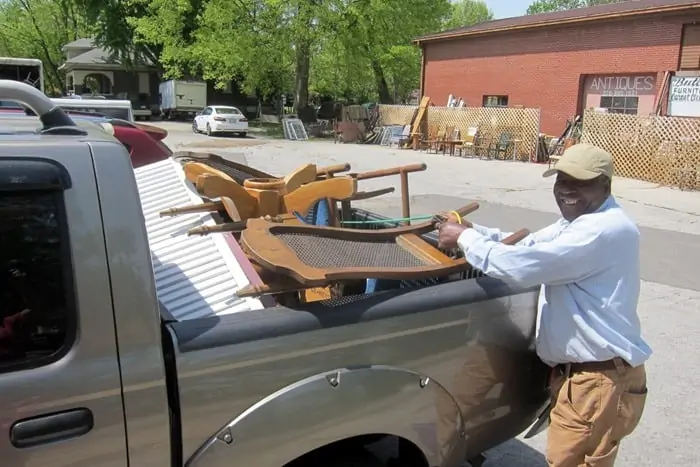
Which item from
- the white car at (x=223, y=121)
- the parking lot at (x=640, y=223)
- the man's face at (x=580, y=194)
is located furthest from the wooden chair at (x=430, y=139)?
the man's face at (x=580, y=194)

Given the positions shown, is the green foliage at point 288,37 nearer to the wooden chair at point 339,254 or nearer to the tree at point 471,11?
the wooden chair at point 339,254

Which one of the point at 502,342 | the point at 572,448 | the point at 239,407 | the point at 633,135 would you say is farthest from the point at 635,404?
the point at 633,135

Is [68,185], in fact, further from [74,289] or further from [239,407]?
[239,407]

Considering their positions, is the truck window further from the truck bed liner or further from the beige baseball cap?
the beige baseball cap

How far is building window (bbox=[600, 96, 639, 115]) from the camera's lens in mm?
22406

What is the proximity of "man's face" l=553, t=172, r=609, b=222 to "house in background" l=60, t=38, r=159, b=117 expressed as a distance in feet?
161

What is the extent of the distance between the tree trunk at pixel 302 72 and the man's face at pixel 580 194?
29.4 m

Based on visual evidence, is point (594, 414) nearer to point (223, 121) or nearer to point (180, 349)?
point (180, 349)

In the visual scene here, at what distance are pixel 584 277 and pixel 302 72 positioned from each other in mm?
31494

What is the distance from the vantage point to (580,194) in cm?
259

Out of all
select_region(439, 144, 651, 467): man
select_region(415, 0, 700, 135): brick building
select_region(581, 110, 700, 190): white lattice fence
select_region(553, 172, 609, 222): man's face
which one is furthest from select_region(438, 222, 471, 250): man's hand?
select_region(415, 0, 700, 135): brick building

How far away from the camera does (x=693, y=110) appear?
1902 cm

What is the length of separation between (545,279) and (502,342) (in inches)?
12.7

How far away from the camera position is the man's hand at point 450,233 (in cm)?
262
